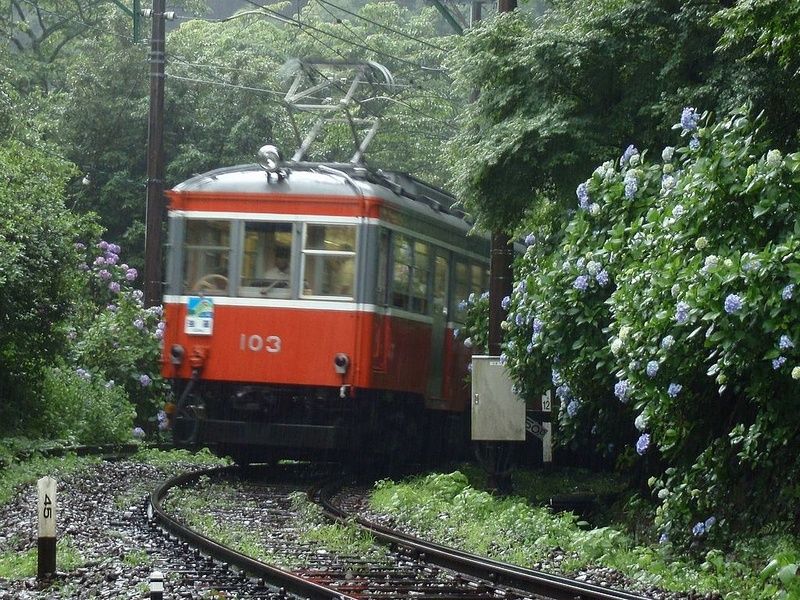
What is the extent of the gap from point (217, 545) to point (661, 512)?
3009mm

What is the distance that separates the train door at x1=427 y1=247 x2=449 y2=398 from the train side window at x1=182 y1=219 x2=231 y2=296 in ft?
8.42

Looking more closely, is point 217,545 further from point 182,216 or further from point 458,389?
point 458,389

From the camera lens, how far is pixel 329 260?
14.6m

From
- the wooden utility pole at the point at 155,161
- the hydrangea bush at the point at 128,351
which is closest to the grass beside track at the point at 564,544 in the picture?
the wooden utility pole at the point at 155,161

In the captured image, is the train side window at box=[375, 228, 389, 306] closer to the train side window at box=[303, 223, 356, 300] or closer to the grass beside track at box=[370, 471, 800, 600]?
the train side window at box=[303, 223, 356, 300]

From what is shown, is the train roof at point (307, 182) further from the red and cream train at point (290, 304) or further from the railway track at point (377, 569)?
the railway track at point (377, 569)

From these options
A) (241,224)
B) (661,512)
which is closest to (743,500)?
(661,512)

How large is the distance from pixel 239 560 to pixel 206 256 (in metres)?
6.44

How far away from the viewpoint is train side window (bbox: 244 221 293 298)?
579 inches

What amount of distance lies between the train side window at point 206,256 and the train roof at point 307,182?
39 centimetres

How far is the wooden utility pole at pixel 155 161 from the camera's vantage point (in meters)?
20.6

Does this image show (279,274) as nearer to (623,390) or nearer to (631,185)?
(631,185)

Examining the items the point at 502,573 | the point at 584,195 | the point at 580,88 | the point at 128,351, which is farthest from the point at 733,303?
the point at 128,351

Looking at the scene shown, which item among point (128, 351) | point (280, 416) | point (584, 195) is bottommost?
point (280, 416)
